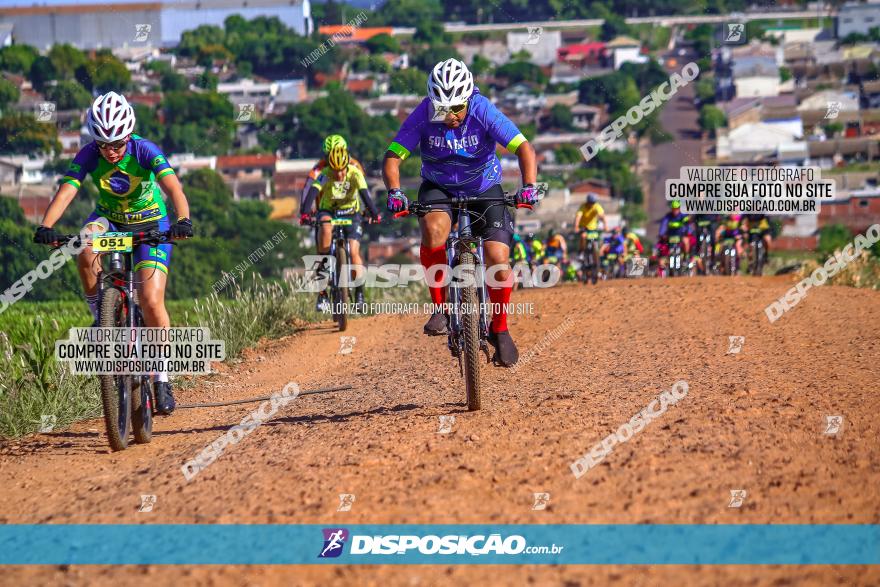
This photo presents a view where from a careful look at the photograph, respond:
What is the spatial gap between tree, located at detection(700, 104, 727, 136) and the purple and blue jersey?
407ft

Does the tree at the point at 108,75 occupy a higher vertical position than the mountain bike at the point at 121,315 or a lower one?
higher

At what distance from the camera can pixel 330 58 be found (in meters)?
167

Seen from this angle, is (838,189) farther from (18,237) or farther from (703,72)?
(703,72)

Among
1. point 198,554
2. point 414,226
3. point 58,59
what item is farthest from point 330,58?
point 198,554

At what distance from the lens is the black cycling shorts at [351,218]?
48.3 ft

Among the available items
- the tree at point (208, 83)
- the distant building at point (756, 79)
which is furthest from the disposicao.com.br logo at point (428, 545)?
the distant building at point (756, 79)

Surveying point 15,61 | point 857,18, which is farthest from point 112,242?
point 857,18

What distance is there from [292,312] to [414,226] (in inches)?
2477

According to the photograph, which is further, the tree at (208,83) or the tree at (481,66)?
the tree at (481,66)

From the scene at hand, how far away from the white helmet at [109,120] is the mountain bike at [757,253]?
14.7m

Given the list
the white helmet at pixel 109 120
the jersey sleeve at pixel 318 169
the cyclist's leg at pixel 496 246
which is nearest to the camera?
the white helmet at pixel 109 120

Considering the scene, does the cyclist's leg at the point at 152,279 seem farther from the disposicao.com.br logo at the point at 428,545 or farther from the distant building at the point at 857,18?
the distant building at the point at 857,18

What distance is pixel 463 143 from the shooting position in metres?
8.62

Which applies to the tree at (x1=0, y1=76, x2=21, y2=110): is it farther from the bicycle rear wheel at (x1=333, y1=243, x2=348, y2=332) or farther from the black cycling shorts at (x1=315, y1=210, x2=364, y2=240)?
the bicycle rear wheel at (x1=333, y1=243, x2=348, y2=332)
